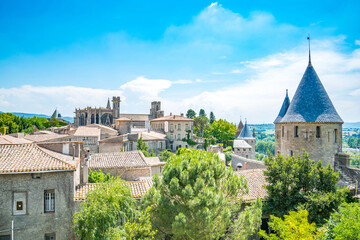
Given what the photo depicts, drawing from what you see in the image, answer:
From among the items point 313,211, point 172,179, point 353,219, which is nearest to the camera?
point 353,219

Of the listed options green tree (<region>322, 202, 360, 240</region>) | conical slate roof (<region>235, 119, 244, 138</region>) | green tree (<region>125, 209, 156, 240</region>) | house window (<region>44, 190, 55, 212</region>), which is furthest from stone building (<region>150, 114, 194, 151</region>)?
green tree (<region>322, 202, 360, 240</region>)

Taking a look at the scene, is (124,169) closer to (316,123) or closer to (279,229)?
(279,229)

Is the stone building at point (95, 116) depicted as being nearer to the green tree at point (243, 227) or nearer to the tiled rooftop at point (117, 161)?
the tiled rooftop at point (117, 161)

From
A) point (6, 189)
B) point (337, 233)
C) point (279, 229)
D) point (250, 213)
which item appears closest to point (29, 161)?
point (6, 189)

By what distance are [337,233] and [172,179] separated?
687 cm

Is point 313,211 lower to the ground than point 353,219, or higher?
lower

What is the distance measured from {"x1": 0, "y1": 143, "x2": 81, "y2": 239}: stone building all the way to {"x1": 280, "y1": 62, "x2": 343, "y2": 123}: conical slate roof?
16.1 metres

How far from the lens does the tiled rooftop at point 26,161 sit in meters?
11.5

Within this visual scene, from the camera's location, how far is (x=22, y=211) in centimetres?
1172

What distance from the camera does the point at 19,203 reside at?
1170 centimetres

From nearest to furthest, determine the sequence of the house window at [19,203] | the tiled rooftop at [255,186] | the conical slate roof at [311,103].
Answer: the house window at [19,203] < the tiled rooftop at [255,186] < the conical slate roof at [311,103]

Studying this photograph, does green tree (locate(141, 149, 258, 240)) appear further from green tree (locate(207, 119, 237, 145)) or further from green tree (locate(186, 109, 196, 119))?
green tree (locate(186, 109, 196, 119))

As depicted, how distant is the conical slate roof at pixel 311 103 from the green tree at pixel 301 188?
5.05 meters

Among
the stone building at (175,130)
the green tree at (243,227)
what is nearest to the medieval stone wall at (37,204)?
the green tree at (243,227)
